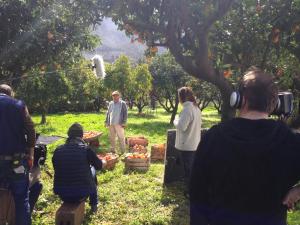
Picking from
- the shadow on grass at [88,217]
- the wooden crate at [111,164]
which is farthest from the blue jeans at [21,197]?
the wooden crate at [111,164]

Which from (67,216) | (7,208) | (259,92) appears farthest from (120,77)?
(259,92)

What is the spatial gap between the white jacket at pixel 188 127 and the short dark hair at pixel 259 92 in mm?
4677

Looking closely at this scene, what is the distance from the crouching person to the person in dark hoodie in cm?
344

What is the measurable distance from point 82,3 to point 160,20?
1.38 meters

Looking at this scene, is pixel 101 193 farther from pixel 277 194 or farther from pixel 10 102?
pixel 277 194

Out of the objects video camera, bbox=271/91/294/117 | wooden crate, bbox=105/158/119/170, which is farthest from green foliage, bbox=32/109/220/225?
video camera, bbox=271/91/294/117

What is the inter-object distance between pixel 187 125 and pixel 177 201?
1.40 m

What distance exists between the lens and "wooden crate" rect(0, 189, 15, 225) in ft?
17.1

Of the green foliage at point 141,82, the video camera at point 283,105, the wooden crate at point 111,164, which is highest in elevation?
the green foliage at point 141,82

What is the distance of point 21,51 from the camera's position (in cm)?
820

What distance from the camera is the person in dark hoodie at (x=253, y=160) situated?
245 centimetres

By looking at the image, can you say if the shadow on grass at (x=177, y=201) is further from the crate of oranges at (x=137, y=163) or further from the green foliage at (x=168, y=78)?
the green foliage at (x=168, y=78)

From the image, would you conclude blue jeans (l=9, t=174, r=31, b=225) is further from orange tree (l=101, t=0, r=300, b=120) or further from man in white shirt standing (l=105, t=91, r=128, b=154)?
man in white shirt standing (l=105, t=91, r=128, b=154)

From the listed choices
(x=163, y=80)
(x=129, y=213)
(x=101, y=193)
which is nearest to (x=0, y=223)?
(x=129, y=213)
